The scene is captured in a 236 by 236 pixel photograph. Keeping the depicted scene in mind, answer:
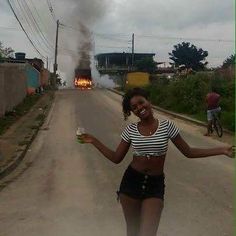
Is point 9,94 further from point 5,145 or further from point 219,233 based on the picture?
point 219,233

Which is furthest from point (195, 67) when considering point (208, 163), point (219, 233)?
point (219, 233)

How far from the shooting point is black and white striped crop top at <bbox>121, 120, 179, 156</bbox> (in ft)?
14.9

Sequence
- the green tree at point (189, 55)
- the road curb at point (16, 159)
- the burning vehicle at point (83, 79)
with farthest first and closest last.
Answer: the green tree at point (189, 55)
the burning vehicle at point (83, 79)
the road curb at point (16, 159)

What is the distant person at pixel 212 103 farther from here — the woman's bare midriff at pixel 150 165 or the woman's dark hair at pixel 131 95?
the woman's bare midriff at pixel 150 165

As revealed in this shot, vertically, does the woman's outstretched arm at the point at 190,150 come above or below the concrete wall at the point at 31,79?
below

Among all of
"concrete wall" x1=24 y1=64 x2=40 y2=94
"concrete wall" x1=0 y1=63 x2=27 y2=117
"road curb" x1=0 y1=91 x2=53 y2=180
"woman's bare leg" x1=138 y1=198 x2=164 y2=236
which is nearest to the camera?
"woman's bare leg" x1=138 y1=198 x2=164 y2=236

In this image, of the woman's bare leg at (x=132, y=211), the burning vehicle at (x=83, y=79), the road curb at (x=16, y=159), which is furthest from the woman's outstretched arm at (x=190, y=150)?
the burning vehicle at (x=83, y=79)

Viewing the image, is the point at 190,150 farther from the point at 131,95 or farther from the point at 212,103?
the point at 212,103

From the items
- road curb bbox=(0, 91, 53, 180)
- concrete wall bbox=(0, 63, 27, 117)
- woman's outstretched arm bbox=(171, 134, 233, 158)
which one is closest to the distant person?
road curb bbox=(0, 91, 53, 180)

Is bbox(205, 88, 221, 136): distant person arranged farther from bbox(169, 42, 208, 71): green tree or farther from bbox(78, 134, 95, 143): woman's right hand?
bbox(169, 42, 208, 71): green tree

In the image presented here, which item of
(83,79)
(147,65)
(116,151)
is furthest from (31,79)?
(147,65)

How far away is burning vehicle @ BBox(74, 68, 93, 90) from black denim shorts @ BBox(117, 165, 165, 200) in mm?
66165

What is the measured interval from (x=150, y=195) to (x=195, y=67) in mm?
80282

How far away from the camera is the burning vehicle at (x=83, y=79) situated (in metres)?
71.1
